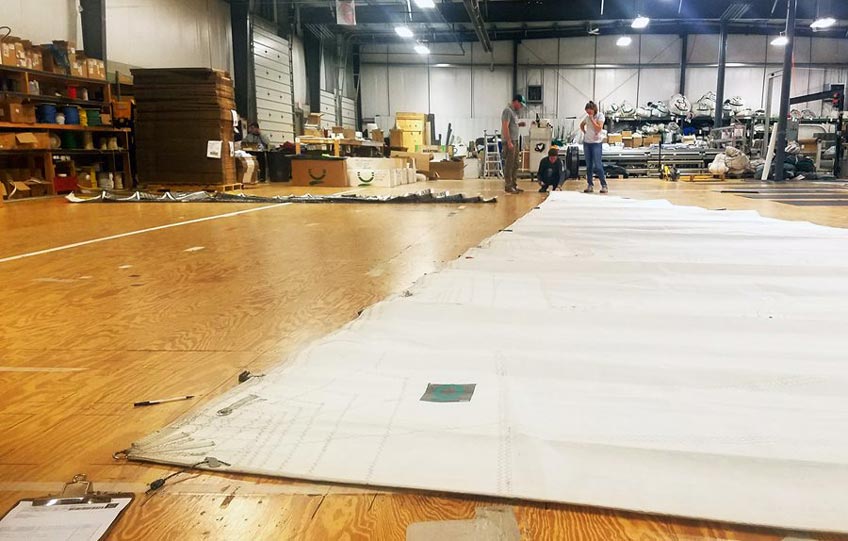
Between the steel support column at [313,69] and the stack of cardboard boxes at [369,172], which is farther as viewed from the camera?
the steel support column at [313,69]

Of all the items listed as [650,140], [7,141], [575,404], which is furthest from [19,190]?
[650,140]

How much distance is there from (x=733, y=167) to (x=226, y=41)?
11.2 meters

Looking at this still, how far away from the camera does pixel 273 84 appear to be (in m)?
13.7

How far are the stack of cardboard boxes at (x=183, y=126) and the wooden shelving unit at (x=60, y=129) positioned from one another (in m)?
0.68

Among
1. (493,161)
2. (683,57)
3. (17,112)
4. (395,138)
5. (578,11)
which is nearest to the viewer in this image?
(17,112)

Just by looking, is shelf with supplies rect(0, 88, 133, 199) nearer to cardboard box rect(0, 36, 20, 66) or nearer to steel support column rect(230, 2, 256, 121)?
cardboard box rect(0, 36, 20, 66)

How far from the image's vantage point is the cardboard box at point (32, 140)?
24.2 ft

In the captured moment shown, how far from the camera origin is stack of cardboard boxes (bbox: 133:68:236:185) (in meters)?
8.51

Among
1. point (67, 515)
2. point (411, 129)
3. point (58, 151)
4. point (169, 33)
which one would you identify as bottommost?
point (67, 515)

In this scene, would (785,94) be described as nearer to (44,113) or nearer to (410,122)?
(410,122)

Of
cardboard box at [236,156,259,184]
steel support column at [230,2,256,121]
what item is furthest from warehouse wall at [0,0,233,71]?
cardboard box at [236,156,259,184]

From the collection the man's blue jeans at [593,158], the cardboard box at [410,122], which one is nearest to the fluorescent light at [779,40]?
the cardboard box at [410,122]

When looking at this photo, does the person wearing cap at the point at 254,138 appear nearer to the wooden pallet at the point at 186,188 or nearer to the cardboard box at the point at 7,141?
the wooden pallet at the point at 186,188

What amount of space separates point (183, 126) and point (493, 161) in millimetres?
10614
